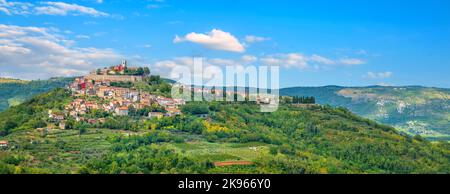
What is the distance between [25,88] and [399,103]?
332 feet

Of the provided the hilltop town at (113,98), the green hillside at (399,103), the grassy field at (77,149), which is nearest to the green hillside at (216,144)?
the grassy field at (77,149)

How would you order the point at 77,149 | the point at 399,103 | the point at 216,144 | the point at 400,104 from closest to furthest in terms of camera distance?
the point at 77,149
the point at 216,144
the point at 400,104
the point at 399,103

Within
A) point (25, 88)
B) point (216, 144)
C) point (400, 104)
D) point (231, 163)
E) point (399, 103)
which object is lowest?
point (231, 163)

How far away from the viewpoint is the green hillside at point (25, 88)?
262 ft

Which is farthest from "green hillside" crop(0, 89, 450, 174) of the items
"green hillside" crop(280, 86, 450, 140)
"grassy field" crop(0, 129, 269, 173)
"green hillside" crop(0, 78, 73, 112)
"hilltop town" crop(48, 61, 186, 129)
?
"green hillside" crop(280, 86, 450, 140)

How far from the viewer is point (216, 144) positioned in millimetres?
39750

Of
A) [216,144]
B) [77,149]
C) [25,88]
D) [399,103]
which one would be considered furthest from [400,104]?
[77,149]

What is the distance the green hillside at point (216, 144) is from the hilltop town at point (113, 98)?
4.34 ft

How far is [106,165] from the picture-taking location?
31.8 m

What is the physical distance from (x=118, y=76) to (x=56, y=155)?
26007 mm

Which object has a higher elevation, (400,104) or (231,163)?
(400,104)

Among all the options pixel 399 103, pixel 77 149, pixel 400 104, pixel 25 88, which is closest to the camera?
pixel 77 149

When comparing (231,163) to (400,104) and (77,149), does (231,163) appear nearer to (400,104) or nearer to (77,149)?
(77,149)
